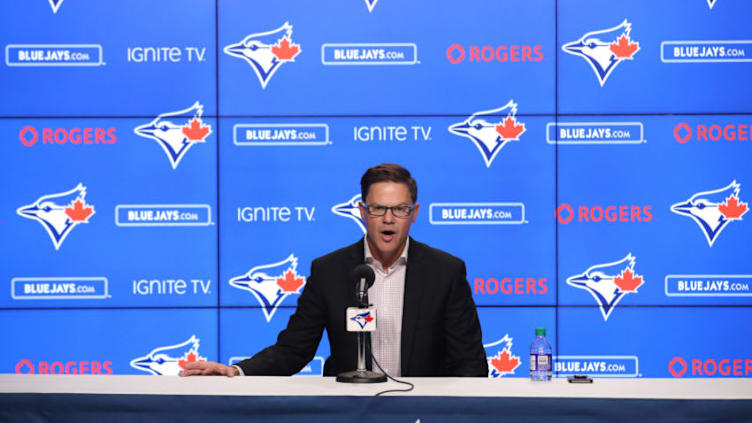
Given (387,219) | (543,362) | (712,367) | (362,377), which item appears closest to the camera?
(362,377)

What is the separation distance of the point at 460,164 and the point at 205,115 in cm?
132

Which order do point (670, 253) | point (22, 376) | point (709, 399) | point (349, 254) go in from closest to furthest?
point (709, 399) < point (22, 376) < point (349, 254) < point (670, 253)

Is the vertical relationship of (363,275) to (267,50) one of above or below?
below

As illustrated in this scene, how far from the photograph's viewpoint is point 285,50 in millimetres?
3889

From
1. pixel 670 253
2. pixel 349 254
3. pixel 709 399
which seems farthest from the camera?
pixel 670 253

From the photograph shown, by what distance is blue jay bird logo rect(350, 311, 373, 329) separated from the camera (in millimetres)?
2102

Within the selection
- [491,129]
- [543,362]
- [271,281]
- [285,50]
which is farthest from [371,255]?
[285,50]

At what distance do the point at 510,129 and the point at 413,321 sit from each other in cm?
167

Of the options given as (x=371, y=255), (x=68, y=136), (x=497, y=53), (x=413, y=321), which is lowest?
(x=413, y=321)

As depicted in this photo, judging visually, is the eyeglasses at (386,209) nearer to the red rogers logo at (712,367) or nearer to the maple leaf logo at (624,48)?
the maple leaf logo at (624,48)

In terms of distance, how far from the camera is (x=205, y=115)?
3.90m

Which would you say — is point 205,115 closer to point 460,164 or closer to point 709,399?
point 460,164

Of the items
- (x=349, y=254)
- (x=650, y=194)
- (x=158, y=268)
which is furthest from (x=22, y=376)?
(x=650, y=194)

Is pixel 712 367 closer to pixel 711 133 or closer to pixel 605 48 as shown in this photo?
pixel 711 133
